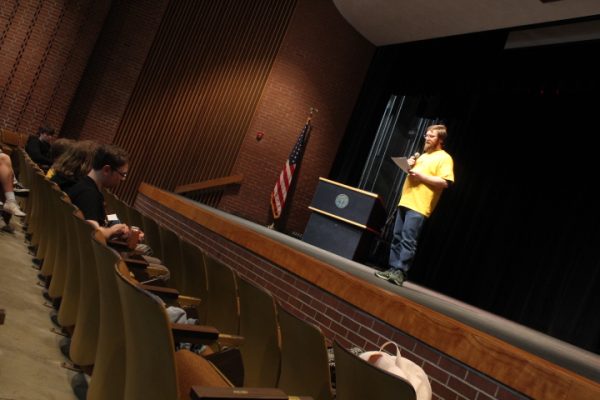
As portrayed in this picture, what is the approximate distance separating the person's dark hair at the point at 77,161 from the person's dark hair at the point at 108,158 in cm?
36

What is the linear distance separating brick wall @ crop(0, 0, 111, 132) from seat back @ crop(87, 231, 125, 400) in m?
8.58

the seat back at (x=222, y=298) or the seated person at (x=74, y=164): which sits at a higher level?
the seated person at (x=74, y=164)

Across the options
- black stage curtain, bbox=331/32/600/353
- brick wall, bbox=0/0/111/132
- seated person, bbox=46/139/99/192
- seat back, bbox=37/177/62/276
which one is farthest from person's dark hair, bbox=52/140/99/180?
brick wall, bbox=0/0/111/132

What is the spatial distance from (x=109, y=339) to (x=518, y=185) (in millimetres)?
6503

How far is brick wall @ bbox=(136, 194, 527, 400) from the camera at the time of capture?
2.16 m

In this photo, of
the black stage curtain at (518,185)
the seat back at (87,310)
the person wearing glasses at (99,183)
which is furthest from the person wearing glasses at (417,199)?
the black stage curtain at (518,185)

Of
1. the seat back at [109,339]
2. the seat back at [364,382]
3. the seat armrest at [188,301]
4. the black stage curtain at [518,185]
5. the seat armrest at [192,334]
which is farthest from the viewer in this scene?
the black stage curtain at [518,185]

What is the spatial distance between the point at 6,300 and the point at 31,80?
7.19 m

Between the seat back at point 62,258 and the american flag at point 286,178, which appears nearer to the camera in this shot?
the seat back at point 62,258

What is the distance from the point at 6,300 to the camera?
3.15 m

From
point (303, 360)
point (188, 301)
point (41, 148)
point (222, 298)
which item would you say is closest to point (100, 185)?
point (188, 301)

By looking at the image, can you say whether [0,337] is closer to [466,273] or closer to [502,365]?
[502,365]

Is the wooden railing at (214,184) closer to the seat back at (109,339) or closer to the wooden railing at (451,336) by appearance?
the wooden railing at (451,336)

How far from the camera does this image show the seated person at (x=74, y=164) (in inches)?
150
